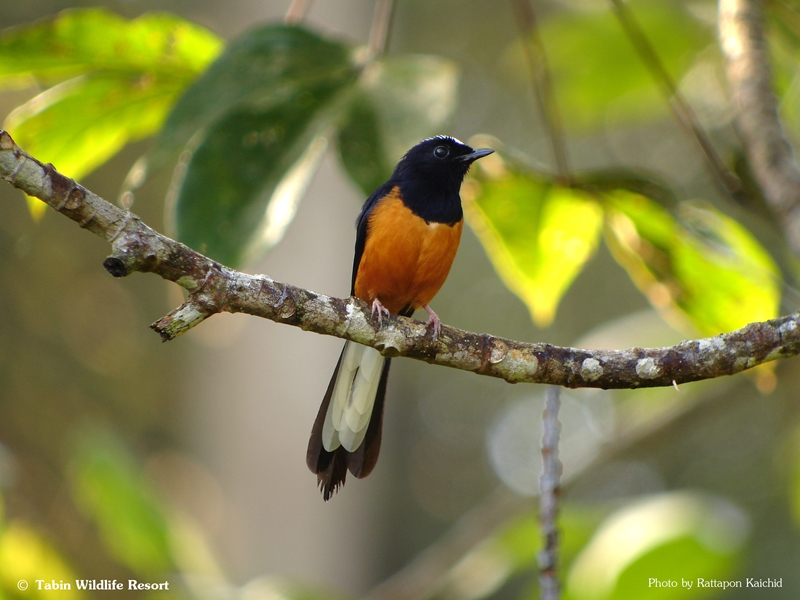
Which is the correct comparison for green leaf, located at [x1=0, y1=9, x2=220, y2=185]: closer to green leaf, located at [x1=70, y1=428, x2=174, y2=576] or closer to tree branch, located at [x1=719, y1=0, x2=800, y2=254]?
green leaf, located at [x1=70, y1=428, x2=174, y2=576]

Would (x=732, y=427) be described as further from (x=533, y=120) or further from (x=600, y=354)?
(x=600, y=354)

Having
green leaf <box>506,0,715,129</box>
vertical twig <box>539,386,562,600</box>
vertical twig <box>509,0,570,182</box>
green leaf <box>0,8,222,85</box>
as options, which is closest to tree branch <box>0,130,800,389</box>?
vertical twig <box>539,386,562,600</box>

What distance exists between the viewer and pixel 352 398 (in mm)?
3619

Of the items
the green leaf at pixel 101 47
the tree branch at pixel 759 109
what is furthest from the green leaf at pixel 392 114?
the tree branch at pixel 759 109

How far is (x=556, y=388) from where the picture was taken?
8.98 ft

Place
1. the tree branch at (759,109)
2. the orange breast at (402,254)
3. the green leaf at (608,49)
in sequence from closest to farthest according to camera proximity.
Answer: the tree branch at (759,109) < the orange breast at (402,254) < the green leaf at (608,49)

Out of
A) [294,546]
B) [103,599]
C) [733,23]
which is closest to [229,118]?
[733,23]

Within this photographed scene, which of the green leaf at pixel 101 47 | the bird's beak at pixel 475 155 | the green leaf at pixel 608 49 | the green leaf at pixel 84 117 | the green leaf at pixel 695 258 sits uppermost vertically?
the green leaf at pixel 608 49

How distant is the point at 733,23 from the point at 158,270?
293 cm

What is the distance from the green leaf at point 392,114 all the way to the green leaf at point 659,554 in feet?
6.33

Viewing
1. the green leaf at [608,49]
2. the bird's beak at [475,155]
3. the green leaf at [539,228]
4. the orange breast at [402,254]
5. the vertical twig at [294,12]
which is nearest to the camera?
the green leaf at [539,228]

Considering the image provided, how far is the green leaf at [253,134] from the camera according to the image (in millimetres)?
2576

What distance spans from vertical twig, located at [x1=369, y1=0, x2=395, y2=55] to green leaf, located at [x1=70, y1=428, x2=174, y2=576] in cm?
225

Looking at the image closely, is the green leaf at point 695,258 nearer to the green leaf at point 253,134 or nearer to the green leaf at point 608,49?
the green leaf at point 253,134
